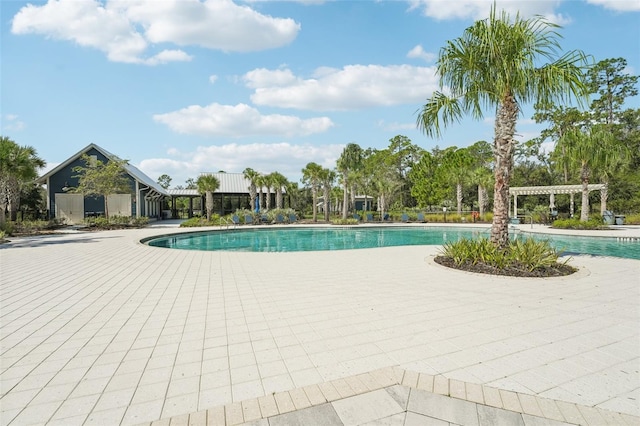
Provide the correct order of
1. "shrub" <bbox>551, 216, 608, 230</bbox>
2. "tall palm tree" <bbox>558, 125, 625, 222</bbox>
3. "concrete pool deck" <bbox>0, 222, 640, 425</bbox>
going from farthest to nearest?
"shrub" <bbox>551, 216, 608, 230</bbox> → "tall palm tree" <bbox>558, 125, 625, 222</bbox> → "concrete pool deck" <bbox>0, 222, 640, 425</bbox>

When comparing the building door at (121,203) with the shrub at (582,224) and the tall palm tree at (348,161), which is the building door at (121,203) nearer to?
the tall palm tree at (348,161)

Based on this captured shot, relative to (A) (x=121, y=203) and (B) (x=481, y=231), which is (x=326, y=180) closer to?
(B) (x=481, y=231)

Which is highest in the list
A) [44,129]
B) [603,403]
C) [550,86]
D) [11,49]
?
[11,49]

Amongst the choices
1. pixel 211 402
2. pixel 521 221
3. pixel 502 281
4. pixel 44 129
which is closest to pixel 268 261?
pixel 502 281

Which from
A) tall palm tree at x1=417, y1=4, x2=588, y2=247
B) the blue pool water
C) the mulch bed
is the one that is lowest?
the blue pool water

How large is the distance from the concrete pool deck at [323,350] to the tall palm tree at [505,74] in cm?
307

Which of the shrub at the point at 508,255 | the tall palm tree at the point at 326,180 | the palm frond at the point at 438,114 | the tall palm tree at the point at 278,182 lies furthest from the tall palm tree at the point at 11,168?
the shrub at the point at 508,255

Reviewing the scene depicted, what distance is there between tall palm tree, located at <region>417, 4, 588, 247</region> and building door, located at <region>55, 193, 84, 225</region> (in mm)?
27111

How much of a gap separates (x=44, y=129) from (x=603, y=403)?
A: 18.5 metres

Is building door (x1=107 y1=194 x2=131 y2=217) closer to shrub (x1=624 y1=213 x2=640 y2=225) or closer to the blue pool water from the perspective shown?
the blue pool water

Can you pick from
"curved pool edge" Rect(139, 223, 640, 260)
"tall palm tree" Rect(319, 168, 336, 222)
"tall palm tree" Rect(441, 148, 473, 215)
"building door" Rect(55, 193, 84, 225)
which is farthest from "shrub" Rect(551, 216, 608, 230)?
"building door" Rect(55, 193, 84, 225)

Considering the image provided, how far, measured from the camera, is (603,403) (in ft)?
7.93

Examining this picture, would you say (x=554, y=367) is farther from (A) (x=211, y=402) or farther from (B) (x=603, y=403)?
(A) (x=211, y=402)

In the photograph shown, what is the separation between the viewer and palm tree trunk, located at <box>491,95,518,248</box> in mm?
7613
